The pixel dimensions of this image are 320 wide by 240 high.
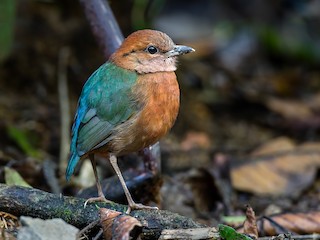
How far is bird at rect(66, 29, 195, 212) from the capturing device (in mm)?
4531

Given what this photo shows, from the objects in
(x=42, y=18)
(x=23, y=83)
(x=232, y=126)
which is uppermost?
(x=42, y=18)

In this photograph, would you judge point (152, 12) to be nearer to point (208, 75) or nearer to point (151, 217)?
point (208, 75)

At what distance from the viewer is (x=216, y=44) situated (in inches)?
426

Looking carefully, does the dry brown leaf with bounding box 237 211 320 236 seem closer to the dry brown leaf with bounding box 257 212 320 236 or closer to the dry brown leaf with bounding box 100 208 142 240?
the dry brown leaf with bounding box 257 212 320 236

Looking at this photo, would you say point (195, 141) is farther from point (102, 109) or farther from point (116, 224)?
point (116, 224)

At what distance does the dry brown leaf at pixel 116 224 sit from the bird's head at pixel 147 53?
1.15 m

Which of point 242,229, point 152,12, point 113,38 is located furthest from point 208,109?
point 242,229

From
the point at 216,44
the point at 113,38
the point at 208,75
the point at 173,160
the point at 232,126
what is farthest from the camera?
the point at 216,44

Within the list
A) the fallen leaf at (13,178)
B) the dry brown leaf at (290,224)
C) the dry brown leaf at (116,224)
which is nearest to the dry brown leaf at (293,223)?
the dry brown leaf at (290,224)

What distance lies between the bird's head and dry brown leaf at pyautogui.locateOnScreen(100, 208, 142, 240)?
1.15m

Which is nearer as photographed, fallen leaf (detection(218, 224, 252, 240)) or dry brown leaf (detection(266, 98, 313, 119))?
fallen leaf (detection(218, 224, 252, 240))

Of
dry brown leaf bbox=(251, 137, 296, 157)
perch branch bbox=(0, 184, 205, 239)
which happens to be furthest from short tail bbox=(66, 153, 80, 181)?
dry brown leaf bbox=(251, 137, 296, 157)

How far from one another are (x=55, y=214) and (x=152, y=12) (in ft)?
13.3

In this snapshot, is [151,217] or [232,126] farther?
[232,126]
